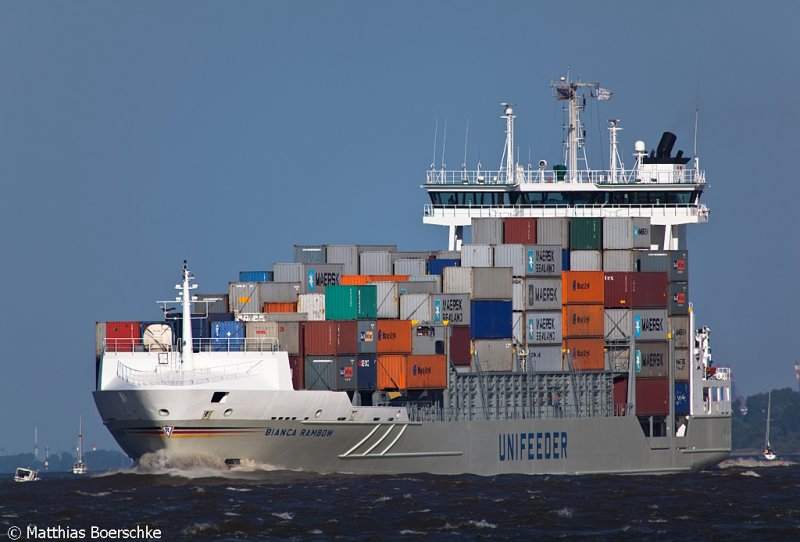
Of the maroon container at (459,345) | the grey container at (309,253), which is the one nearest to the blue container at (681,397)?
the maroon container at (459,345)

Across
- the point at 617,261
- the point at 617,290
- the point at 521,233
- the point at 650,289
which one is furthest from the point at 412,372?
the point at 650,289

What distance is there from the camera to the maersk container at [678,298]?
64.2m

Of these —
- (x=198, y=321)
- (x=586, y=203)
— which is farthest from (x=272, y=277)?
(x=586, y=203)

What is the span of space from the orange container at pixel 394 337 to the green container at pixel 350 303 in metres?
0.60

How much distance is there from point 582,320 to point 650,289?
329 centimetres

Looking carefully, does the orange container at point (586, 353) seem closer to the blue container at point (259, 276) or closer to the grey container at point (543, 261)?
the grey container at point (543, 261)

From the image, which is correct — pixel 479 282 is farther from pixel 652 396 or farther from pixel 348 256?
pixel 652 396

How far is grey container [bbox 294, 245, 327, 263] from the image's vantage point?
66.3 meters

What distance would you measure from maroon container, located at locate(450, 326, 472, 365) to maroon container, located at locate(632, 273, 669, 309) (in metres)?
7.82

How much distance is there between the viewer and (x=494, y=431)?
2362 inches

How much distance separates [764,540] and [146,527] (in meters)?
15.5

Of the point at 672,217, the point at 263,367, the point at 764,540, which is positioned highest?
the point at 672,217

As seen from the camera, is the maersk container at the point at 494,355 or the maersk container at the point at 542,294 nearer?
the maersk container at the point at 494,355

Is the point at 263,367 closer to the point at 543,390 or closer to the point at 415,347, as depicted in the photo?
the point at 415,347
